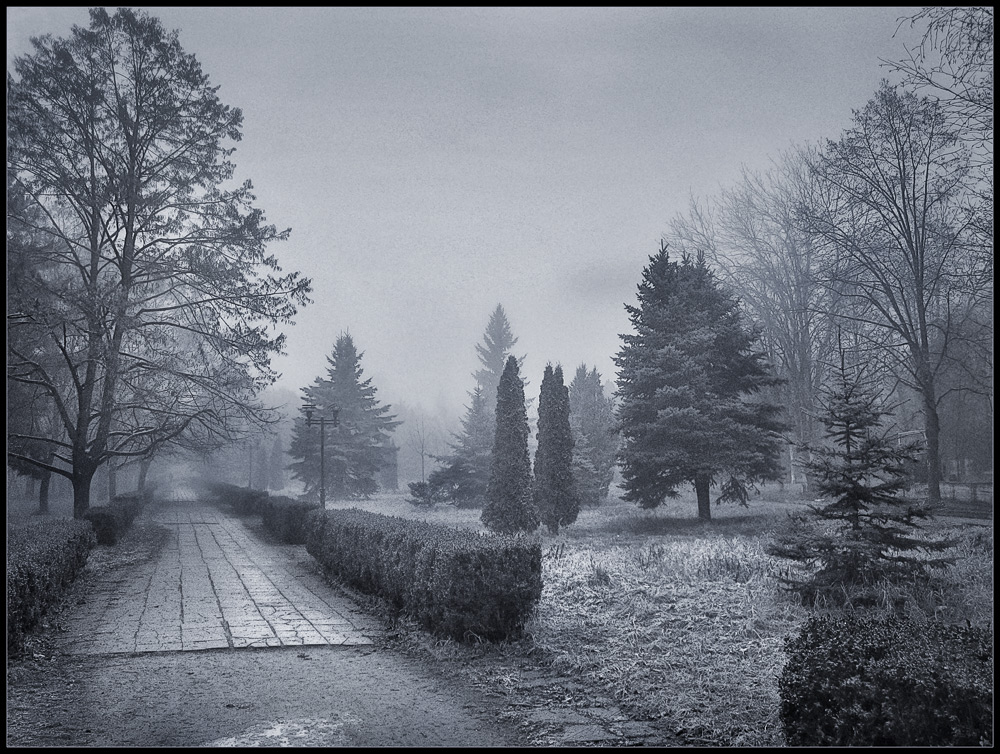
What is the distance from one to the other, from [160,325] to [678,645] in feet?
43.8

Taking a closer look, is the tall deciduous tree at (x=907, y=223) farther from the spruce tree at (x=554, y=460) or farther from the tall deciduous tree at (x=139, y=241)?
the tall deciduous tree at (x=139, y=241)

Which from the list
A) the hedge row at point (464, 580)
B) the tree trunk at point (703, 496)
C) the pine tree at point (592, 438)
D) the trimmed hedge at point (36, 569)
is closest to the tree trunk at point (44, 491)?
the trimmed hedge at point (36, 569)

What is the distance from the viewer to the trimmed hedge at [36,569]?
5.37 metres

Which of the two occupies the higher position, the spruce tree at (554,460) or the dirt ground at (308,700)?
the spruce tree at (554,460)

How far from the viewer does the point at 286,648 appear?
5.98 metres

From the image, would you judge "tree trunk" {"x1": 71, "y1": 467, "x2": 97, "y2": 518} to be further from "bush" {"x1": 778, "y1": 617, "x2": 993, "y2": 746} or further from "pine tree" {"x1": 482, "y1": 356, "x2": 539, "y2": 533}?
"bush" {"x1": 778, "y1": 617, "x2": 993, "y2": 746}

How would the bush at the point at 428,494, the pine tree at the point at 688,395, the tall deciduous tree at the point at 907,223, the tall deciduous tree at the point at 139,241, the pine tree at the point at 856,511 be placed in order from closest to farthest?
1. the pine tree at the point at 856,511
2. the tall deciduous tree at the point at 907,223
3. the tall deciduous tree at the point at 139,241
4. the pine tree at the point at 688,395
5. the bush at the point at 428,494

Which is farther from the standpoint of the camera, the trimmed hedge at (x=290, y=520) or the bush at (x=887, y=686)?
the trimmed hedge at (x=290, y=520)

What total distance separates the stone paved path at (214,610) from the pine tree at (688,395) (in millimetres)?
9204

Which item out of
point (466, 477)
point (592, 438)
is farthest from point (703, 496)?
point (466, 477)

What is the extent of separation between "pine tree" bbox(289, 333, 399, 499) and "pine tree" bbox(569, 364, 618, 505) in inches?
509

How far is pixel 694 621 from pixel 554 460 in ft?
37.9

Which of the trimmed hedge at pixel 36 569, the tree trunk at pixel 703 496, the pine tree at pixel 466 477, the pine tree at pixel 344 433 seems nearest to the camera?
the trimmed hedge at pixel 36 569

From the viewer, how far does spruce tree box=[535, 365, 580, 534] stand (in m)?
17.1
